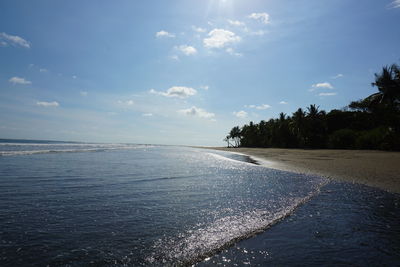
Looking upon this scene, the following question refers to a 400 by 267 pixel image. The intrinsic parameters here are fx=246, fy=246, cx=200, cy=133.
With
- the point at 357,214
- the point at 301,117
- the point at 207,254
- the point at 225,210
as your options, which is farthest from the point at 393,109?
the point at 207,254

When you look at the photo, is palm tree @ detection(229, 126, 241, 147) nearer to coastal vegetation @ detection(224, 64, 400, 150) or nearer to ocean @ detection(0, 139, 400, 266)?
Result: coastal vegetation @ detection(224, 64, 400, 150)

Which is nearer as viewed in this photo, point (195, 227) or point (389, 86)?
point (195, 227)

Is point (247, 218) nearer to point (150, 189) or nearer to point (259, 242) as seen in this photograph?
point (259, 242)

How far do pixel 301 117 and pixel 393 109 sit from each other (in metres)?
26.1

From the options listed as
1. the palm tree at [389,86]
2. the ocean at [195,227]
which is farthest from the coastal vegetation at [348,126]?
the ocean at [195,227]

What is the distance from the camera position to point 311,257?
15.8 feet

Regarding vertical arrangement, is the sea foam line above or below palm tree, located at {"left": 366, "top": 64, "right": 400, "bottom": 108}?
below

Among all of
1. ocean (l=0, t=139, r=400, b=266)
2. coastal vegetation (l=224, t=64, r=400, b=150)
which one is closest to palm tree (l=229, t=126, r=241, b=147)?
coastal vegetation (l=224, t=64, r=400, b=150)

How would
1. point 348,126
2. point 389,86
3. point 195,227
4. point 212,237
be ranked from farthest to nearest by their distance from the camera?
point 348,126, point 389,86, point 195,227, point 212,237

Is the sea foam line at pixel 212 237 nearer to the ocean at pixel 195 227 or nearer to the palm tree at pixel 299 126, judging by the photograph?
the ocean at pixel 195 227

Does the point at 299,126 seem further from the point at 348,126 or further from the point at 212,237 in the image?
the point at 212,237

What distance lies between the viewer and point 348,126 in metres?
61.2

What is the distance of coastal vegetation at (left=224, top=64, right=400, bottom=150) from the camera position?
38.3 m

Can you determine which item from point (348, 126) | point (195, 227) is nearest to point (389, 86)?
point (348, 126)
